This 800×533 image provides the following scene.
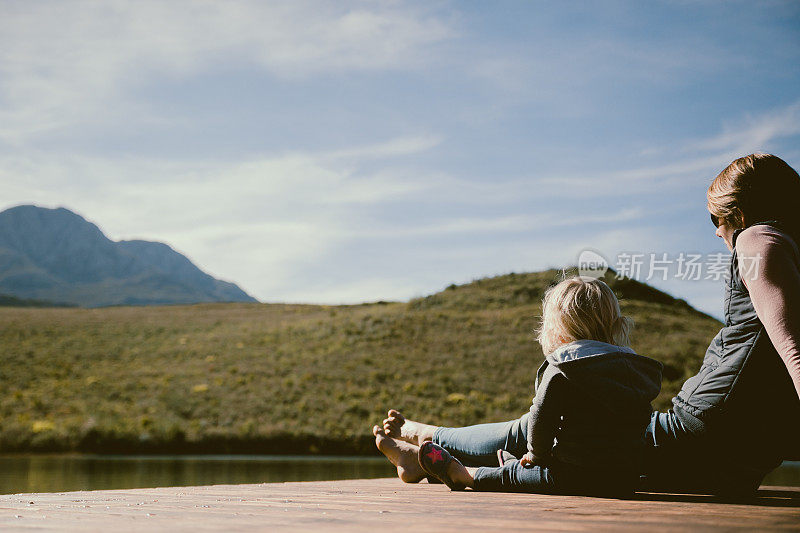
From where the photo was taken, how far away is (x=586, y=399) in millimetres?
1868

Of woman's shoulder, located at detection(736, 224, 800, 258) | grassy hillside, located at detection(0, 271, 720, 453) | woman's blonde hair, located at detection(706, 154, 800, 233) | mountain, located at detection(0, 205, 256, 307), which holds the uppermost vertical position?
mountain, located at detection(0, 205, 256, 307)

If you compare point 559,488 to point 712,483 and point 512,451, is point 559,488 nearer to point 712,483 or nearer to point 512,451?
point 512,451

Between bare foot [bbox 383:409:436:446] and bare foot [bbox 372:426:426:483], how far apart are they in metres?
0.03

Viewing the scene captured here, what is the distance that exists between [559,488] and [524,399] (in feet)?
44.0

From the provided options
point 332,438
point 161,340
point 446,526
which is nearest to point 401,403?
point 332,438

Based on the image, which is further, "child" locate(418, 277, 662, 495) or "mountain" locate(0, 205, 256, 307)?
"mountain" locate(0, 205, 256, 307)

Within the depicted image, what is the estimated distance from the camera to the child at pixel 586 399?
184 centimetres

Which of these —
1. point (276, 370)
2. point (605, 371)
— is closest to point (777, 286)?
point (605, 371)

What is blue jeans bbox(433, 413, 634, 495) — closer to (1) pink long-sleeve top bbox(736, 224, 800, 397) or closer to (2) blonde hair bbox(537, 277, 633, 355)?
(2) blonde hair bbox(537, 277, 633, 355)

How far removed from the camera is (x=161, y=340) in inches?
811

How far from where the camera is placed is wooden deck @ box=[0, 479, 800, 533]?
3.97ft

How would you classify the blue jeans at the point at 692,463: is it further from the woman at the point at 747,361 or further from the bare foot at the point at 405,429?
the bare foot at the point at 405,429

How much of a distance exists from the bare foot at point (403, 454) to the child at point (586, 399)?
0.61 m

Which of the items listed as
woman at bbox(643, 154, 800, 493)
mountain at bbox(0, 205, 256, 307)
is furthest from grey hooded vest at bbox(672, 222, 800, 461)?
mountain at bbox(0, 205, 256, 307)
